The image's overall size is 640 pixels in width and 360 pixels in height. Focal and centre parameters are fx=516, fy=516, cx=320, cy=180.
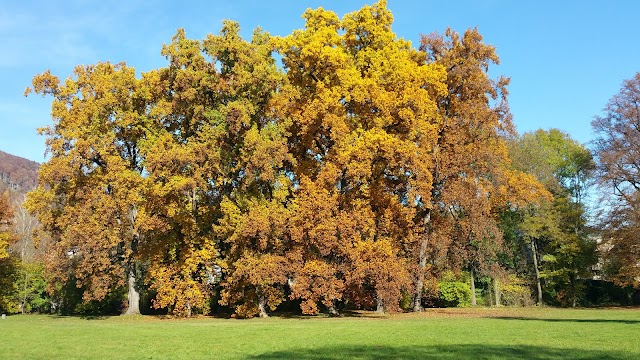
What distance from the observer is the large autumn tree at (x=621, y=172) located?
34500mm

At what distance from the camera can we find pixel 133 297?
32844 mm

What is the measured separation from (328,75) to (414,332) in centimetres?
1708

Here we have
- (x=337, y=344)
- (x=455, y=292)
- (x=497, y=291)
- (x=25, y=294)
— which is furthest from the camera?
(x=497, y=291)

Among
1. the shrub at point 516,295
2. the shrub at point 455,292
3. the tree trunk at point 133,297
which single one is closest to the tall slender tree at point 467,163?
the shrub at point 455,292

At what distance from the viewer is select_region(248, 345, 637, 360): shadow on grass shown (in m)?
11.3

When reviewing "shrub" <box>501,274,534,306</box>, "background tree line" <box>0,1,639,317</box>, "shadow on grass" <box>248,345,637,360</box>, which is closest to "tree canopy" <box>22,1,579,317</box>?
"background tree line" <box>0,1,639,317</box>

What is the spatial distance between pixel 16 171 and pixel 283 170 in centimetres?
11787

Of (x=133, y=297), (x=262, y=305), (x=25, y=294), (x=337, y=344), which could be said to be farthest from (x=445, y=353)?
(x=25, y=294)

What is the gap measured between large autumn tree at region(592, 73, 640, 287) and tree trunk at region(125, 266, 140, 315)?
31.5m

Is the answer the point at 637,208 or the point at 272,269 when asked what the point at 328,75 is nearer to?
the point at 272,269

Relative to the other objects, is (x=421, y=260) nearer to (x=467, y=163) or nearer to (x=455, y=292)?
(x=467, y=163)

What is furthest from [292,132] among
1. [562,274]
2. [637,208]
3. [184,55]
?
[562,274]

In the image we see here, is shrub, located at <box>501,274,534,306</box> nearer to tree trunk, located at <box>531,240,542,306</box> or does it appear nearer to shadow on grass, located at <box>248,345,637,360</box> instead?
tree trunk, located at <box>531,240,542,306</box>

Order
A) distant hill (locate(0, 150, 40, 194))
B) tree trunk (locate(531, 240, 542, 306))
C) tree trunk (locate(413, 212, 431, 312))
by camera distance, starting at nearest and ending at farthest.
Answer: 1. tree trunk (locate(413, 212, 431, 312))
2. tree trunk (locate(531, 240, 542, 306))
3. distant hill (locate(0, 150, 40, 194))
